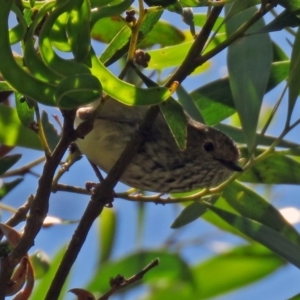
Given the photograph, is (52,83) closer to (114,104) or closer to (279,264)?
(279,264)

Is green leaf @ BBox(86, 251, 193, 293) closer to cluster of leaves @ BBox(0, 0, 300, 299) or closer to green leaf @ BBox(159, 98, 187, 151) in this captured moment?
cluster of leaves @ BBox(0, 0, 300, 299)

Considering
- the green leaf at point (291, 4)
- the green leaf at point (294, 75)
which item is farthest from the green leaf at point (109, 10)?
the green leaf at point (294, 75)

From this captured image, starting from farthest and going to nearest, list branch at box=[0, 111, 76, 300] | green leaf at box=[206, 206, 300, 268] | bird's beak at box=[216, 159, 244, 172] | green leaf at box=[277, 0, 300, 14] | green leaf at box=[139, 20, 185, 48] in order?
bird's beak at box=[216, 159, 244, 172]
green leaf at box=[139, 20, 185, 48]
green leaf at box=[206, 206, 300, 268]
green leaf at box=[277, 0, 300, 14]
branch at box=[0, 111, 76, 300]

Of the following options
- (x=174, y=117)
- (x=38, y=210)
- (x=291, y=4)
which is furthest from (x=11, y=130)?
(x=291, y=4)

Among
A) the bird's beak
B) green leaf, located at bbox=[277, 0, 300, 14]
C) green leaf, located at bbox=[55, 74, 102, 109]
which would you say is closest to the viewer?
green leaf, located at bbox=[55, 74, 102, 109]

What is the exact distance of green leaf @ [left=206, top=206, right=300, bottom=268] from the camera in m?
2.05

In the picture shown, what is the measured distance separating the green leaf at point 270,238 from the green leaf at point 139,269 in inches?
10.2

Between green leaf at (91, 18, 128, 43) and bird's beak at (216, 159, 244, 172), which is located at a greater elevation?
green leaf at (91, 18, 128, 43)

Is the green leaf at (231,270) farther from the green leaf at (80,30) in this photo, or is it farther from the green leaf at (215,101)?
the green leaf at (80,30)

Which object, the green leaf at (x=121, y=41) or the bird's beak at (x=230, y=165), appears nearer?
the green leaf at (x=121, y=41)

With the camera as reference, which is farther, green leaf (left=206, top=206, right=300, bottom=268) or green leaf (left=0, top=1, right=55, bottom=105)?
green leaf (left=206, top=206, right=300, bottom=268)

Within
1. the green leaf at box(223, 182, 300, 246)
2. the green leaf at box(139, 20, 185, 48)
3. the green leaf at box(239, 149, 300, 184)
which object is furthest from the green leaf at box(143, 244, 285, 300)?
the green leaf at box(139, 20, 185, 48)

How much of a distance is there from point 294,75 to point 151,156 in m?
0.93

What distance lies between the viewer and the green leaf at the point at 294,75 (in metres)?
Answer: 2.05
